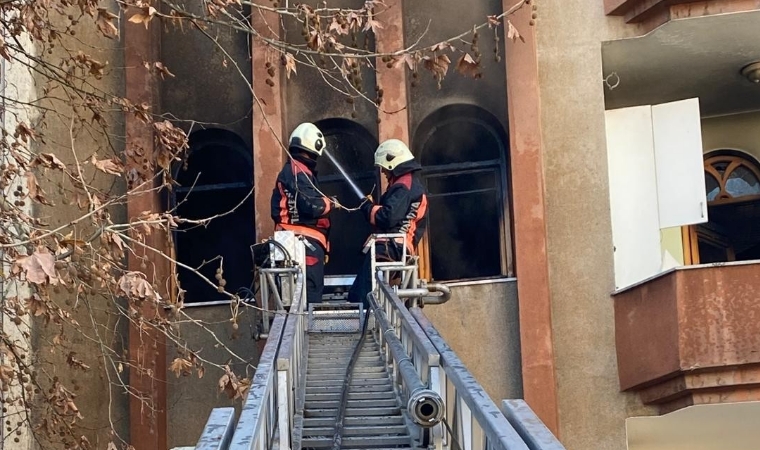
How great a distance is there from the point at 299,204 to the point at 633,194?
3.56 metres

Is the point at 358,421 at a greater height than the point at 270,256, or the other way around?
the point at 270,256

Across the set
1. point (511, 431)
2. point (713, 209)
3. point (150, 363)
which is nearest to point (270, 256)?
point (150, 363)

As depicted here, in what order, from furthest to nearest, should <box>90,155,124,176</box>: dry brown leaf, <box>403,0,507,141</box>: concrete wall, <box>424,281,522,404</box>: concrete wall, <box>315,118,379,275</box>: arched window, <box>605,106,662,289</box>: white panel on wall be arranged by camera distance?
1. <box>315,118,379,275</box>: arched window
2. <box>403,0,507,141</box>: concrete wall
3. <box>605,106,662,289</box>: white panel on wall
4. <box>424,281,522,404</box>: concrete wall
5. <box>90,155,124,176</box>: dry brown leaf

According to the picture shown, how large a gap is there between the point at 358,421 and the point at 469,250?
6517 mm

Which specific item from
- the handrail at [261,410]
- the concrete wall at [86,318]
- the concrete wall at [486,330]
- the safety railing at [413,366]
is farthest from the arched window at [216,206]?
the handrail at [261,410]

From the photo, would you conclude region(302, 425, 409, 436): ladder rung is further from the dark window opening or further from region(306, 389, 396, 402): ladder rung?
the dark window opening

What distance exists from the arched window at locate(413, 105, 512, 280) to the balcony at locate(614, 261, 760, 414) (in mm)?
2094

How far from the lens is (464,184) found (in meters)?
12.8

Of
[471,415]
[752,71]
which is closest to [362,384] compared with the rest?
[471,415]

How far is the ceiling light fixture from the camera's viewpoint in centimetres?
1277

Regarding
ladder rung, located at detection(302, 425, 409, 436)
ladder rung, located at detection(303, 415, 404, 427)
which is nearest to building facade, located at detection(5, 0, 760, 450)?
ladder rung, located at detection(303, 415, 404, 427)

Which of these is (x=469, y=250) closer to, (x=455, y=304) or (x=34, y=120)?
(x=455, y=304)

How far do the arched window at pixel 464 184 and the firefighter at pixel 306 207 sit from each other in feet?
7.13

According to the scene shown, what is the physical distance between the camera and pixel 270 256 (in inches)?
386
